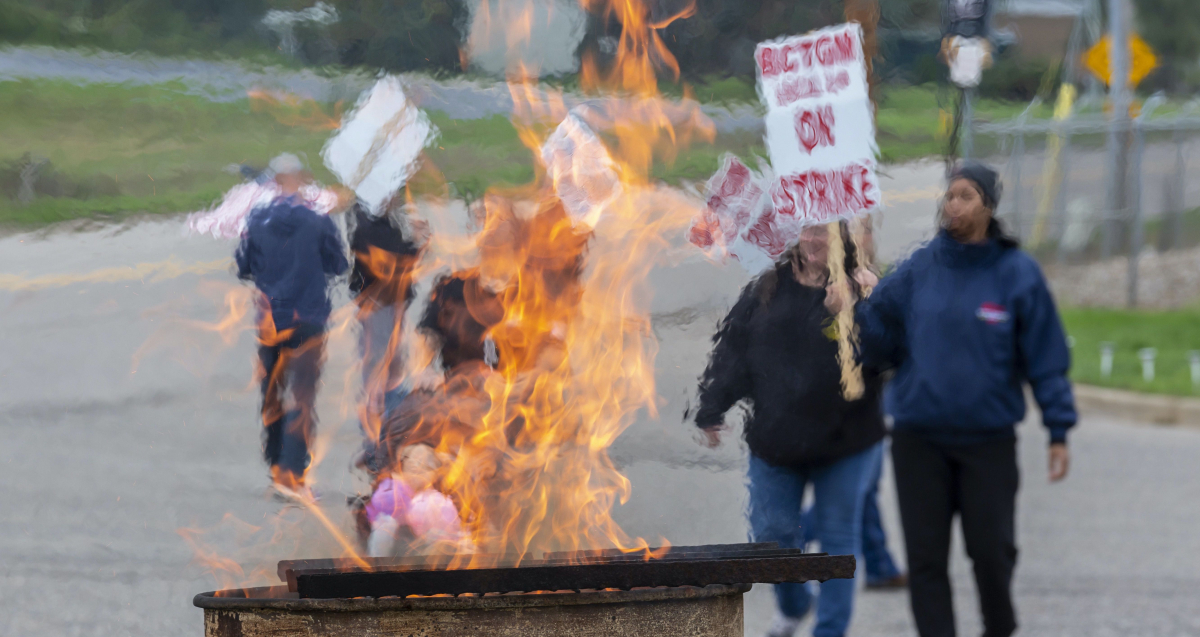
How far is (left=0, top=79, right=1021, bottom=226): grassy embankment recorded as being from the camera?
3.06 meters

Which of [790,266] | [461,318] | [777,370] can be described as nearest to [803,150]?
[790,266]

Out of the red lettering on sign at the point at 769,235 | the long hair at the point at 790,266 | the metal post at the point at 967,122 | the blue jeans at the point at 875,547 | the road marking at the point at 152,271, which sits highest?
the metal post at the point at 967,122

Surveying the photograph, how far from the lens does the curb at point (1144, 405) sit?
1023 cm

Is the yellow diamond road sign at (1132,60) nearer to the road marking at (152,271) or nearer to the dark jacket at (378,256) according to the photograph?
the dark jacket at (378,256)

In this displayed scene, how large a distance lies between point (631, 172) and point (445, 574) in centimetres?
121

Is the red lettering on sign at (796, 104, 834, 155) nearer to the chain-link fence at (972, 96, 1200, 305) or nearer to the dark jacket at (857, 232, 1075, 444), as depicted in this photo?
the dark jacket at (857, 232, 1075, 444)

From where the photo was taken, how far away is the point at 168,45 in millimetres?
3129

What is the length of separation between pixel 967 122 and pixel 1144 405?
8.04 m

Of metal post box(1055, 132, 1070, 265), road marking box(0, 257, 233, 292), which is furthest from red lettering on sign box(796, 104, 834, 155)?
metal post box(1055, 132, 1070, 265)

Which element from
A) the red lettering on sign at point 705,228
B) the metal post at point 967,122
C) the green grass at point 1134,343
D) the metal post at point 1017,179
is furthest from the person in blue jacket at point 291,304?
the metal post at point 1017,179

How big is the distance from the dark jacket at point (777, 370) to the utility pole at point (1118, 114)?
12.8m

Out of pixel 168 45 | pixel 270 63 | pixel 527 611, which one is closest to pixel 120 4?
pixel 168 45

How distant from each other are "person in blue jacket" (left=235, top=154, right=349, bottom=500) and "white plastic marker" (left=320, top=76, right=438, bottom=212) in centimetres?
12

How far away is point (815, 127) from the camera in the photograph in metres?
3.22
